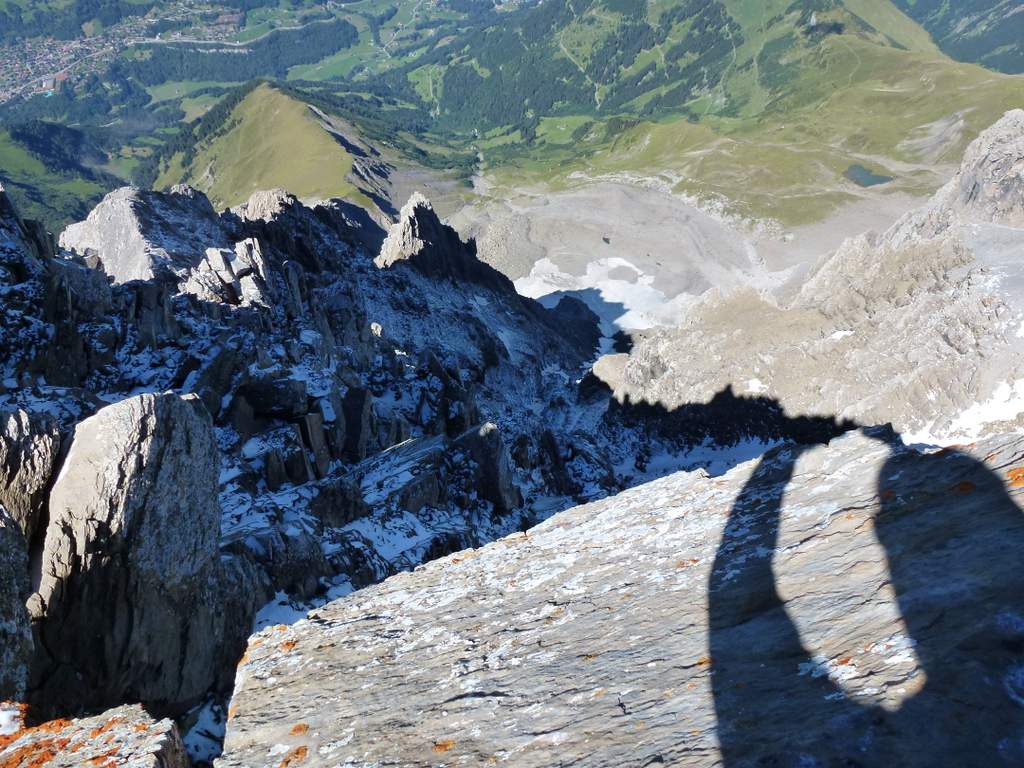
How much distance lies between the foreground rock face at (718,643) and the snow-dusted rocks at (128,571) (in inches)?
237

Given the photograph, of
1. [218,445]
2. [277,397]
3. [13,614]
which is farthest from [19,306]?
[13,614]

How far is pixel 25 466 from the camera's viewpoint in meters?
17.2

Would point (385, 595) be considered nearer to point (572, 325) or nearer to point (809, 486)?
point (809, 486)

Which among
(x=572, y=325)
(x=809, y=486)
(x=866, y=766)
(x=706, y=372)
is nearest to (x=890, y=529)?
(x=809, y=486)

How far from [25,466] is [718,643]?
56.0ft

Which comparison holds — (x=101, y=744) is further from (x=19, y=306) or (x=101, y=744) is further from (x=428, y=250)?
(x=428, y=250)

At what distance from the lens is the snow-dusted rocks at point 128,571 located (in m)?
16.5

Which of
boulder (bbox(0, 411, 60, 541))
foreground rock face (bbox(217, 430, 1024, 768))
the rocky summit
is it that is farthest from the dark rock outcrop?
foreground rock face (bbox(217, 430, 1024, 768))

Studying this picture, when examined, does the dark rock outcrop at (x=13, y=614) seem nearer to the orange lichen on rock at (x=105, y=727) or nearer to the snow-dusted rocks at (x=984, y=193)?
the orange lichen on rock at (x=105, y=727)

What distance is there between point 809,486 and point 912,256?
6783cm

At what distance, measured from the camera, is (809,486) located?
45.6 feet

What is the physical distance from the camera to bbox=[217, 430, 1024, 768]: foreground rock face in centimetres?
693

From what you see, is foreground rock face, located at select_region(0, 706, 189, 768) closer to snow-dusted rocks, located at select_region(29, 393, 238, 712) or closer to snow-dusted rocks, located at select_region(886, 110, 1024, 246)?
snow-dusted rocks, located at select_region(29, 393, 238, 712)

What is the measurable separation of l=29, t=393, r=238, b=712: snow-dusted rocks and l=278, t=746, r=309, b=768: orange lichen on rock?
9.23 meters
